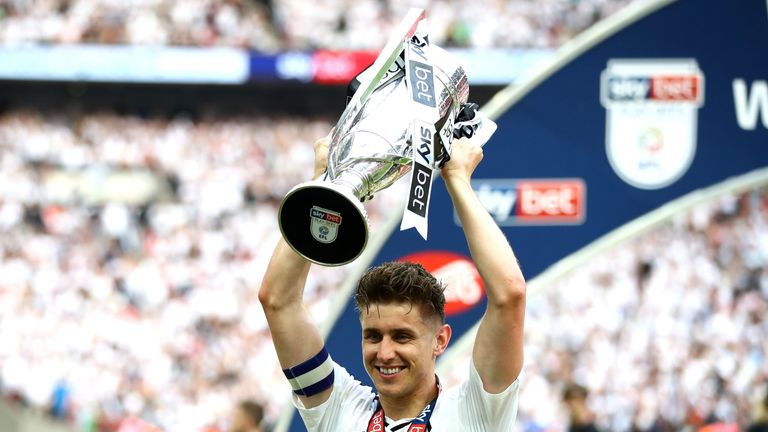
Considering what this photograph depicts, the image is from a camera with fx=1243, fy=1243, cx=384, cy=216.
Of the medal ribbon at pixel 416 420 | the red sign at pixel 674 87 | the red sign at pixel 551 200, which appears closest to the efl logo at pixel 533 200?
the red sign at pixel 551 200

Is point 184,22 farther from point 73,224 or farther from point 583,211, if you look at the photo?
point 583,211

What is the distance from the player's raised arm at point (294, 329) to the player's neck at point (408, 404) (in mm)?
162

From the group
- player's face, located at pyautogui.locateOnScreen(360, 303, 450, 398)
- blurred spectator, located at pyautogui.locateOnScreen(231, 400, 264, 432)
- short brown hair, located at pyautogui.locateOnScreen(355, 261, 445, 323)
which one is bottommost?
blurred spectator, located at pyautogui.locateOnScreen(231, 400, 264, 432)

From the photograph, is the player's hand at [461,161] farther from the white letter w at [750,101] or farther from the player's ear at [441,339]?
the white letter w at [750,101]

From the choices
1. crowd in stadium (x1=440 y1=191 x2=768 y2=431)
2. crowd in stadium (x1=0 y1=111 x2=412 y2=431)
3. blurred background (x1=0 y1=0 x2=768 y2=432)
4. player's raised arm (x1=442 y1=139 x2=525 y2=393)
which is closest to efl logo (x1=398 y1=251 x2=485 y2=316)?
blurred background (x1=0 y1=0 x2=768 y2=432)

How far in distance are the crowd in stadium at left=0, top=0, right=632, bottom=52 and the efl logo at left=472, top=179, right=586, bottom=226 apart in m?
14.6

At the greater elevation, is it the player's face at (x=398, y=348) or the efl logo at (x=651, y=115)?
the efl logo at (x=651, y=115)

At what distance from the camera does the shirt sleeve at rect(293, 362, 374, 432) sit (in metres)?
2.61

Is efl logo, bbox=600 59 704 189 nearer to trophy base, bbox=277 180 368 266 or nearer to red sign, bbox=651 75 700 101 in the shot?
red sign, bbox=651 75 700 101

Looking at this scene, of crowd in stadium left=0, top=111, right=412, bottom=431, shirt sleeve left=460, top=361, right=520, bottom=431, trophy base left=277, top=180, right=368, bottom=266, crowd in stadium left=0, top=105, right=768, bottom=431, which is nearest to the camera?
trophy base left=277, top=180, right=368, bottom=266

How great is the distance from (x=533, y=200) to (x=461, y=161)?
2.34m

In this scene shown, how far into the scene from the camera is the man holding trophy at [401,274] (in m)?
2.35

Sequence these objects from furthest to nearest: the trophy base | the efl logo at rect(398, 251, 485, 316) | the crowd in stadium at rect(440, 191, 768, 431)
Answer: the crowd in stadium at rect(440, 191, 768, 431) < the efl logo at rect(398, 251, 485, 316) < the trophy base

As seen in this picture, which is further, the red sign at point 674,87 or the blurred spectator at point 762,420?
the blurred spectator at point 762,420
